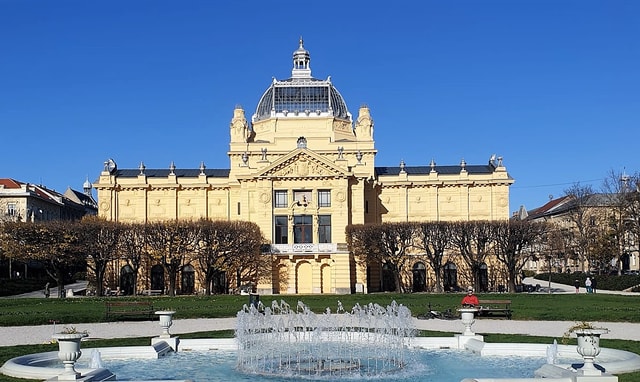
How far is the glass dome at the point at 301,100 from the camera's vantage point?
8356 centimetres

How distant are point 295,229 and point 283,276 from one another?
4564 millimetres

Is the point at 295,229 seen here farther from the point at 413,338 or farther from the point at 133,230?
the point at 413,338

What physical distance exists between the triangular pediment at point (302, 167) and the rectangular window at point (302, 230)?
4.23 metres

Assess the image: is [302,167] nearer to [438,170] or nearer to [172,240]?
[172,240]

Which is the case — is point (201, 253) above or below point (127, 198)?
below

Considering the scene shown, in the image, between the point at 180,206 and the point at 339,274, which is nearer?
the point at 339,274

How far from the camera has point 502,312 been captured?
129ft

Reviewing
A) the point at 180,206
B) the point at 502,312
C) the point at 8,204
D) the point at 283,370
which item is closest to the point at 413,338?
the point at 283,370

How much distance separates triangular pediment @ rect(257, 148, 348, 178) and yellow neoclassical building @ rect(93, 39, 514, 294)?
94 millimetres

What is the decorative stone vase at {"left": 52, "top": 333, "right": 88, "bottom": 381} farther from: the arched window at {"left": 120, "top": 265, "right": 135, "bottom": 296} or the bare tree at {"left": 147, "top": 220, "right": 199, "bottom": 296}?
the arched window at {"left": 120, "top": 265, "right": 135, "bottom": 296}

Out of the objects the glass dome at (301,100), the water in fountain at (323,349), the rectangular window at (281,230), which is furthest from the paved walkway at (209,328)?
the glass dome at (301,100)

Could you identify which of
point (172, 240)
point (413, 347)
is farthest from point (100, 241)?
point (413, 347)

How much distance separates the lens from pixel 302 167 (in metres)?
74.9

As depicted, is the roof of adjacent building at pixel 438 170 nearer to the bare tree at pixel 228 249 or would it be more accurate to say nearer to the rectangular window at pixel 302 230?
the rectangular window at pixel 302 230
